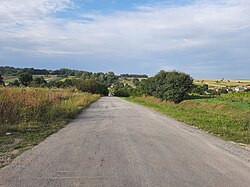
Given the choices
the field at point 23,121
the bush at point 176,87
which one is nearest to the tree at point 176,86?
the bush at point 176,87

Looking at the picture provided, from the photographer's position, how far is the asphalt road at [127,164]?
5305 mm

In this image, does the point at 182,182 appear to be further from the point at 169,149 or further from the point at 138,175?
the point at 169,149

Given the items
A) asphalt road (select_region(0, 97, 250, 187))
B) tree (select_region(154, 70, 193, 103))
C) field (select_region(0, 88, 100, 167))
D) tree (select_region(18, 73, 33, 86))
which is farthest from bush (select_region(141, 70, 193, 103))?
asphalt road (select_region(0, 97, 250, 187))

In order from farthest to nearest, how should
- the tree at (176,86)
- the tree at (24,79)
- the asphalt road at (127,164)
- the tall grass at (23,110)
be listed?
the tree at (176,86) → the tree at (24,79) → the tall grass at (23,110) → the asphalt road at (127,164)

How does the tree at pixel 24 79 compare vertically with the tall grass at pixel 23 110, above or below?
above

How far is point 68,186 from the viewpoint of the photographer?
16.1 ft

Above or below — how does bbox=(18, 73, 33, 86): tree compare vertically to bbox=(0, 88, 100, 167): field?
above

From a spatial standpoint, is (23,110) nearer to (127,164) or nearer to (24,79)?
(127,164)

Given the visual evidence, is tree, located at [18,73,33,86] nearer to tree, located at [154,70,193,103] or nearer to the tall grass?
the tall grass

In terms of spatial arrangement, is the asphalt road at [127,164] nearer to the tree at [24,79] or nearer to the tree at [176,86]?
the tree at [24,79]

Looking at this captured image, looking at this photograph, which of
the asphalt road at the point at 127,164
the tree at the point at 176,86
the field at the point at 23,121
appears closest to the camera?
the asphalt road at the point at 127,164

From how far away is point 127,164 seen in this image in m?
6.50

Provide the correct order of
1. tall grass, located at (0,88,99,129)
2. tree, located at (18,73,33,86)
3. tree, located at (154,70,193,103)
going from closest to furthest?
tall grass, located at (0,88,99,129), tree, located at (18,73,33,86), tree, located at (154,70,193,103)

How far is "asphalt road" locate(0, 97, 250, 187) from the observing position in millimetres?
5305
